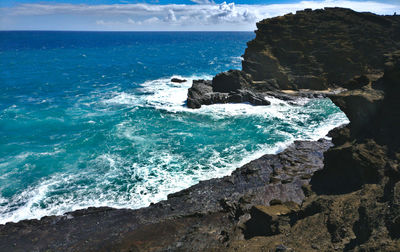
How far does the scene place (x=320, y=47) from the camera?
54656 millimetres

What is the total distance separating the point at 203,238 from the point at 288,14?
56.5m

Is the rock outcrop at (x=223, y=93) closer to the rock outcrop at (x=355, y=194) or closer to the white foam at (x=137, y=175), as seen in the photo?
the white foam at (x=137, y=175)

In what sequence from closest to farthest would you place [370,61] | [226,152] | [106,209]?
1. [106,209]
2. [226,152]
3. [370,61]

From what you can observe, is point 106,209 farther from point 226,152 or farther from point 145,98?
point 145,98

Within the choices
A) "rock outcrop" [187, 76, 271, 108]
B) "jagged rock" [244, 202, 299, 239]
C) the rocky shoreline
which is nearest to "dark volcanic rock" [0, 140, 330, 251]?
the rocky shoreline

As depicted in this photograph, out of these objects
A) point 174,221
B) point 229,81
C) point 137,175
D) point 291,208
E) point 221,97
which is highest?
point 229,81

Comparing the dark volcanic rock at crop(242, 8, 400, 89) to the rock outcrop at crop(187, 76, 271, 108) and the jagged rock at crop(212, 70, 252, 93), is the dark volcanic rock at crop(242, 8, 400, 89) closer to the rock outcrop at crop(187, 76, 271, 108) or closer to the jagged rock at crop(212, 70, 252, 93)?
the jagged rock at crop(212, 70, 252, 93)

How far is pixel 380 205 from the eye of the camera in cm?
1086

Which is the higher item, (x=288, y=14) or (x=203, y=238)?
(x=288, y=14)

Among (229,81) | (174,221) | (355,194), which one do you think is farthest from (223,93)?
(355,194)

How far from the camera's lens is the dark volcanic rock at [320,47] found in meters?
52.8

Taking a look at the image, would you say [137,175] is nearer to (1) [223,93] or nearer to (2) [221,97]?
(2) [221,97]

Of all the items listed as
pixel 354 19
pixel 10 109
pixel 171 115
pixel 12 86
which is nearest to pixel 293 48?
pixel 354 19

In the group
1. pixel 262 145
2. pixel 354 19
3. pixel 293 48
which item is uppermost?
pixel 354 19
